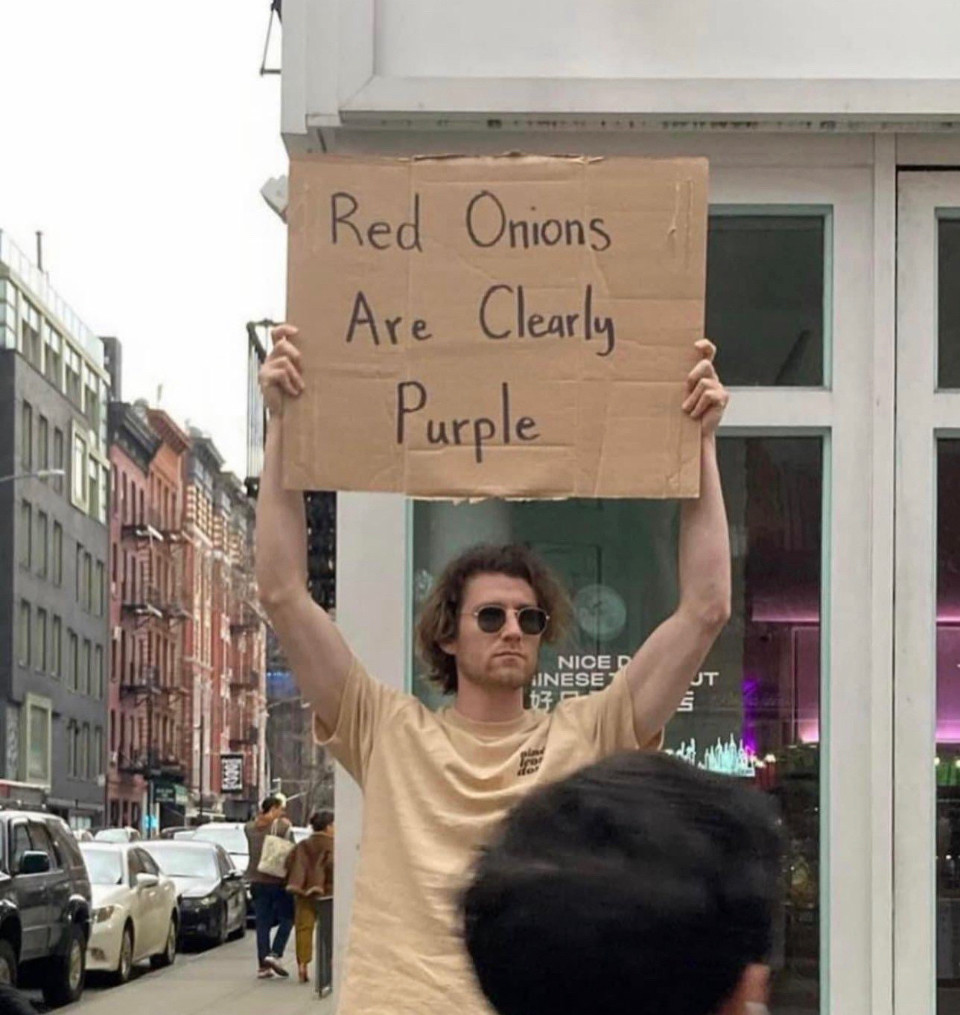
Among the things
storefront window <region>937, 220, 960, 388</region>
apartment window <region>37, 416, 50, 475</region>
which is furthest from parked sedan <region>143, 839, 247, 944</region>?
apartment window <region>37, 416, 50, 475</region>

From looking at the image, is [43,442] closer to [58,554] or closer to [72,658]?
[58,554]

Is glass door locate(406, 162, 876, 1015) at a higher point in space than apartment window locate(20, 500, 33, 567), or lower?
lower

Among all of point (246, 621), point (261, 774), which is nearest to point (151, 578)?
point (246, 621)

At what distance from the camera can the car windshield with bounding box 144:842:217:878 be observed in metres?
30.9

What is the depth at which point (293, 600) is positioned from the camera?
3787 millimetres

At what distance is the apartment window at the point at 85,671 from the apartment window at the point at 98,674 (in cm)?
94

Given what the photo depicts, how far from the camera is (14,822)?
61.5ft

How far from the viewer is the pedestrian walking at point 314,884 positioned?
20.2 meters

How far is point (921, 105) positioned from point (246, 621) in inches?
4484

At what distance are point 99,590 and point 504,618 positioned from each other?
82.1 m

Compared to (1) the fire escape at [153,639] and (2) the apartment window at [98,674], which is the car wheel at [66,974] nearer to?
(2) the apartment window at [98,674]

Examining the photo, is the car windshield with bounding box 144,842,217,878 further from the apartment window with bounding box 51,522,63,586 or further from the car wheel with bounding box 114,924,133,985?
the apartment window with bounding box 51,522,63,586

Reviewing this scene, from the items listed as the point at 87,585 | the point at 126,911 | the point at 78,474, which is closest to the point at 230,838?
the point at 126,911

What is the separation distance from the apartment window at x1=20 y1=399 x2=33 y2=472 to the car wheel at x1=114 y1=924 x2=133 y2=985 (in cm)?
5013
